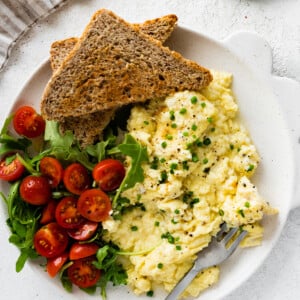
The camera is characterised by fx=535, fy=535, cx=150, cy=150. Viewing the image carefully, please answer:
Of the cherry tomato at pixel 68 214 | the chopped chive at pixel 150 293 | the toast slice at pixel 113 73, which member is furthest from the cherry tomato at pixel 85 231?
the toast slice at pixel 113 73

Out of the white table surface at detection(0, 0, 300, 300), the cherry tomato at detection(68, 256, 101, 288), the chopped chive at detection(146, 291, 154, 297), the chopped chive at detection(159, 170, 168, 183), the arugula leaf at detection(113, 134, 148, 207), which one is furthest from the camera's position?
the white table surface at detection(0, 0, 300, 300)

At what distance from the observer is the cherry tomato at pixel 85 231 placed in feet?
10.7

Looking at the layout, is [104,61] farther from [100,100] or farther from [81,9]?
[81,9]

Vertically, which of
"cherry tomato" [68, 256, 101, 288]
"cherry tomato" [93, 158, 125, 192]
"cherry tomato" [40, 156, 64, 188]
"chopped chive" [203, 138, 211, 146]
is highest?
"cherry tomato" [40, 156, 64, 188]

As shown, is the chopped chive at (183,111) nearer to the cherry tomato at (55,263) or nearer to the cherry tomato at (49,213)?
the cherry tomato at (49,213)

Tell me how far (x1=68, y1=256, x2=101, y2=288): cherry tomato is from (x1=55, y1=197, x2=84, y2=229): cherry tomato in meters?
0.24

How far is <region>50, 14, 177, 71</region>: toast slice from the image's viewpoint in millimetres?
3238

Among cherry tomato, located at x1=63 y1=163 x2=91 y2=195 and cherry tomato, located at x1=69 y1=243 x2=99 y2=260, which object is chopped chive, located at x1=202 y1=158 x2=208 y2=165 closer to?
cherry tomato, located at x1=63 y1=163 x2=91 y2=195

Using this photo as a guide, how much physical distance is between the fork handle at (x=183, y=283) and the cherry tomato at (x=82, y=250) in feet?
1.80

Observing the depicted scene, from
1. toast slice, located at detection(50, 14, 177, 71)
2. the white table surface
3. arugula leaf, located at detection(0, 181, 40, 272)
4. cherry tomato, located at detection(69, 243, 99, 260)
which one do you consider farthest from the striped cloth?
cherry tomato, located at detection(69, 243, 99, 260)

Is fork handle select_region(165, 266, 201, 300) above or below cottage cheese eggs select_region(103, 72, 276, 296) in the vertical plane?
below

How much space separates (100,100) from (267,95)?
1051 millimetres

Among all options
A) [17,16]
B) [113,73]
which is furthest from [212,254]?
[17,16]

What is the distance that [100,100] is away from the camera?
124 inches
